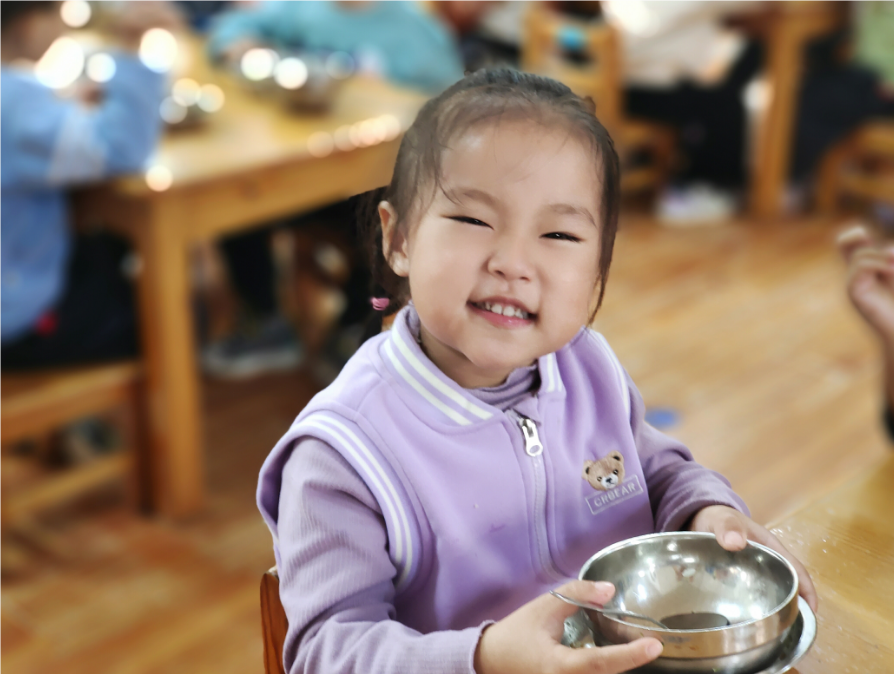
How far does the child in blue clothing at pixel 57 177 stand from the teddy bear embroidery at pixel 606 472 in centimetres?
130

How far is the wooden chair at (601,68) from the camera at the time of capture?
3.20m

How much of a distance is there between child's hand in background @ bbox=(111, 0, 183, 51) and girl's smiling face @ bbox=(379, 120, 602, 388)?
1.44m

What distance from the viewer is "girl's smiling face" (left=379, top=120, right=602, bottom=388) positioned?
0.61m

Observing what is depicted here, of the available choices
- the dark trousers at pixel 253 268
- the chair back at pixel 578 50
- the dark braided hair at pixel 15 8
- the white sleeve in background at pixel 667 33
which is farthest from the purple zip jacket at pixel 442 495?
the white sleeve in background at pixel 667 33

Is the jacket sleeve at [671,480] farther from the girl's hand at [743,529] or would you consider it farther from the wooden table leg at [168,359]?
the wooden table leg at [168,359]

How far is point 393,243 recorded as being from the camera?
2.20 ft

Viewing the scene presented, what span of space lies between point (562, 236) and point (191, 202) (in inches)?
52.2

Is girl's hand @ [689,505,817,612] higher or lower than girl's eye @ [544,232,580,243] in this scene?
lower

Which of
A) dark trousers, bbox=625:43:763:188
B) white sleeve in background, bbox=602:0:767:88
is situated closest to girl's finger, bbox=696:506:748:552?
white sleeve in background, bbox=602:0:767:88

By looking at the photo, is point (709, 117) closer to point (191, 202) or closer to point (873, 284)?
point (191, 202)

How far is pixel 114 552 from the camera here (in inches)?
74.5

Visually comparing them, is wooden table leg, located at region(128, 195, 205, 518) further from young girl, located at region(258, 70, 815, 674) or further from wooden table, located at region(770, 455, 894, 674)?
wooden table, located at region(770, 455, 894, 674)

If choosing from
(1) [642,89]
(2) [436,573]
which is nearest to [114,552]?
(2) [436,573]

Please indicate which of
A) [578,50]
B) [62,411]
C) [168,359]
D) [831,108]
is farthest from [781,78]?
[62,411]
